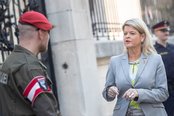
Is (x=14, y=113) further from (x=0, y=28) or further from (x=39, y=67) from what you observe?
(x=0, y=28)

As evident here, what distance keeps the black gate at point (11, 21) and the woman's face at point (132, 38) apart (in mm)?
1413

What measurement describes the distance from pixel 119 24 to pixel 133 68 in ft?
14.3

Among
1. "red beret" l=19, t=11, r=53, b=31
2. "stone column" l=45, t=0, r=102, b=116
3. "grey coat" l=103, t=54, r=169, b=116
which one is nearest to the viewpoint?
"red beret" l=19, t=11, r=53, b=31

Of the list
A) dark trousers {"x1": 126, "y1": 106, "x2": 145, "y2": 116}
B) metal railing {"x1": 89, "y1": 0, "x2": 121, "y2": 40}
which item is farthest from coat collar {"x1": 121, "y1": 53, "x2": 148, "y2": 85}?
metal railing {"x1": 89, "y1": 0, "x2": 121, "y2": 40}

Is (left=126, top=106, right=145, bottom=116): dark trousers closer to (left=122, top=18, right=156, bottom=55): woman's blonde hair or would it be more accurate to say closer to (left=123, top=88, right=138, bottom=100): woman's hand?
(left=123, top=88, right=138, bottom=100): woman's hand

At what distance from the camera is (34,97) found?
3227 mm

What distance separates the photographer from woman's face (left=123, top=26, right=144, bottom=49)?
15.7ft

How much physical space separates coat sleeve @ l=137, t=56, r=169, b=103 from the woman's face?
0.27 metres

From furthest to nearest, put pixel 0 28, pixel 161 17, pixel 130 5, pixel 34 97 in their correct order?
pixel 161 17, pixel 130 5, pixel 0 28, pixel 34 97

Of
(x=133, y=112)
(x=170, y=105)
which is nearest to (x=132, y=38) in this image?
(x=133, y=112)

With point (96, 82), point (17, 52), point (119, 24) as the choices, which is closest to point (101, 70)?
point (96, 82)

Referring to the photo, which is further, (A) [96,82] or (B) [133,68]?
(A) [96,82]

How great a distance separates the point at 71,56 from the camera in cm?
627

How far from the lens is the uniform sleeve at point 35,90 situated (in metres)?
3.22
